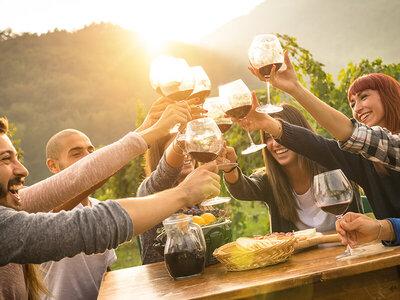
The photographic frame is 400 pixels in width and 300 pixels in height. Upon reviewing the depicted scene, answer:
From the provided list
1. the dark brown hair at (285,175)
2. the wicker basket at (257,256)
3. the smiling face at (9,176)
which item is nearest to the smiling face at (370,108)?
the dark brown hair at (285,175)

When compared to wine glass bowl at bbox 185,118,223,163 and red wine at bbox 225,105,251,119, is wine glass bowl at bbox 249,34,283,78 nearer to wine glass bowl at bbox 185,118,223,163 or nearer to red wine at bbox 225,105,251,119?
red wine at bbox 225,105,251,119

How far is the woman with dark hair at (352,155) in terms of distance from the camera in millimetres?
1786

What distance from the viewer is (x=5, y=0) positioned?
10219 millimetres

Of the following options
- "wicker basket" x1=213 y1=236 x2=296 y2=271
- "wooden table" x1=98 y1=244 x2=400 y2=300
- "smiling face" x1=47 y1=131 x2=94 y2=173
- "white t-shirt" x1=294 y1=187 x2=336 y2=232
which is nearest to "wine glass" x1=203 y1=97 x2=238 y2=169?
"wicker basket" x1=213 y1=236 x2=296 y2=271

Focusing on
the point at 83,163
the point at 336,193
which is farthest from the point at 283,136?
the point at 83,163

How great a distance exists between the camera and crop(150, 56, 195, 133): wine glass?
1.60 m

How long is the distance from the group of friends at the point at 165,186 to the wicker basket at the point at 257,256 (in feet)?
0.77

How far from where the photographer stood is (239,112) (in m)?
1.78

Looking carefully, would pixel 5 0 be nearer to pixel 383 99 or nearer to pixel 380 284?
pixel 383 99

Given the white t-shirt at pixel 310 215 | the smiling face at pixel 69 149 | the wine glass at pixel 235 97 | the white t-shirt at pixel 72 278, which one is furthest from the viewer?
the smiling face at pixel 69 149

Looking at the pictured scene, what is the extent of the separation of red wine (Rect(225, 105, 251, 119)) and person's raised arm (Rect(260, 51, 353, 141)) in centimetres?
18

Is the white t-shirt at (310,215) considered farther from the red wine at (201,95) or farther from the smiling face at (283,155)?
the red wine at (201,95)

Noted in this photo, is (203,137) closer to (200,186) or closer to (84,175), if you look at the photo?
(200,186)

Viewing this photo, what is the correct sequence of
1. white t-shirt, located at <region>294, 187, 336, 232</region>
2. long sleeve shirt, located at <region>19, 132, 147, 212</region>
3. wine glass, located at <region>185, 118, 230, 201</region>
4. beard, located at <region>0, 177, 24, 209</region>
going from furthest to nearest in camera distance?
white t-shirt, located at <region>294, 187, 336, 232</region>, long sleeve shirt, located at <region>19, 132, 147, 212</region>, wine glass, located at <region>185, 118, 230, 201</region>, beard, located at <region>0, 177, 24, 209</region>
